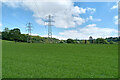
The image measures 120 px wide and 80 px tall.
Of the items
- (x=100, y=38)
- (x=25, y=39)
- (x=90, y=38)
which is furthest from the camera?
(x=25, y=39)

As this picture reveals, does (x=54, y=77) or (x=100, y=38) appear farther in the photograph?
(x=100, y=38)

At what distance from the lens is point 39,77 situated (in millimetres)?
5820

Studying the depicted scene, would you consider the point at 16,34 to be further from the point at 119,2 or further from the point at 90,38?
the point at 119,2

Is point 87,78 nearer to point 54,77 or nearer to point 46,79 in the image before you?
point 54,77

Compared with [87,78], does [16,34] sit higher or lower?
higher

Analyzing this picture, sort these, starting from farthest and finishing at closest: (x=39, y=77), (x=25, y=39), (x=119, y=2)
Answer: (x=25, y=39)
(x=119, y=2)
(x=39, y=77)

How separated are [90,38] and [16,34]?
208 feet

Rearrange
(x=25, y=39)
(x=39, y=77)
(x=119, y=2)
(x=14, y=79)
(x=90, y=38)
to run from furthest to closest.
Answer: (x=25, y=39), (x=90, y=38), (x=119, y=2), (x=39, y=77), (x=14, y=79)

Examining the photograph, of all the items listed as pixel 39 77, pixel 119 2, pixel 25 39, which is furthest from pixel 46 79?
pixel 25 39

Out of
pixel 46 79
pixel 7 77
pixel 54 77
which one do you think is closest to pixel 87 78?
pixel 54 77

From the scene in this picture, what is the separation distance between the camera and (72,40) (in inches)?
3273

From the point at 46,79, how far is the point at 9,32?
95.0 metres

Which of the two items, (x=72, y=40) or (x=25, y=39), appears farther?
(x=25, y=39)

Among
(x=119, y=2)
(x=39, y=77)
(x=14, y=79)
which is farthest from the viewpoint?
(x=119, y=2)
